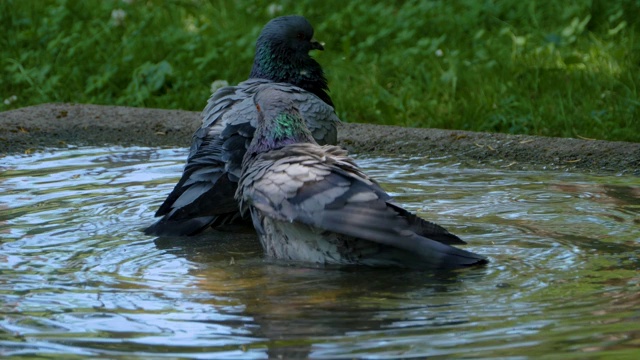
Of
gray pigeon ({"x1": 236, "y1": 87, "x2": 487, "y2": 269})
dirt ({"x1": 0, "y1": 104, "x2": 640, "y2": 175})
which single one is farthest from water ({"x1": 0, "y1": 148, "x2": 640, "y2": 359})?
dirt ({"x1": 0, "y1": 104, "x2": 640, "y2": 175})

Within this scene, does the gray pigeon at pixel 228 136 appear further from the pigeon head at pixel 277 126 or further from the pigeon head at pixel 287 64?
the pigeon head at pixel 277 126

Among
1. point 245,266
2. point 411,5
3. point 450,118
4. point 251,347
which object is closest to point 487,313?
point 251,347

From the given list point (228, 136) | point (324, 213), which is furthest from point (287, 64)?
point (324, 213)

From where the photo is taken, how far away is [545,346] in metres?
3.00

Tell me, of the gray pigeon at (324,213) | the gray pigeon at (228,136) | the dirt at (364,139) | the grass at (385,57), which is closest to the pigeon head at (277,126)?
the gray pigeon at (324,213)

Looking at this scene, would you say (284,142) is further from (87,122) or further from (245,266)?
(87,122)

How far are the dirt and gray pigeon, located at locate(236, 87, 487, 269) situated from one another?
1.93m

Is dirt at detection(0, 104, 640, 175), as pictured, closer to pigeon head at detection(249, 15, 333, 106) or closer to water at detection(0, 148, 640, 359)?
water at detection(0, 148, 640, 359)

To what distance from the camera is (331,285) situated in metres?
3.88

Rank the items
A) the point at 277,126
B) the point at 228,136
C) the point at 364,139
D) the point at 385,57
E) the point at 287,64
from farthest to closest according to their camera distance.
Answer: the point at 385,57 → the point at 364,139 → the point at 287,64 → the point at 228,136 → the point at 277,126

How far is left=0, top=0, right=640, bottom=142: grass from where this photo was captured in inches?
296

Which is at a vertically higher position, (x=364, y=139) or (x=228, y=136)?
(x=228, y=136)

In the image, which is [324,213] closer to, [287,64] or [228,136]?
[228,136]

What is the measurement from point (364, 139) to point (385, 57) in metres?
2.49
